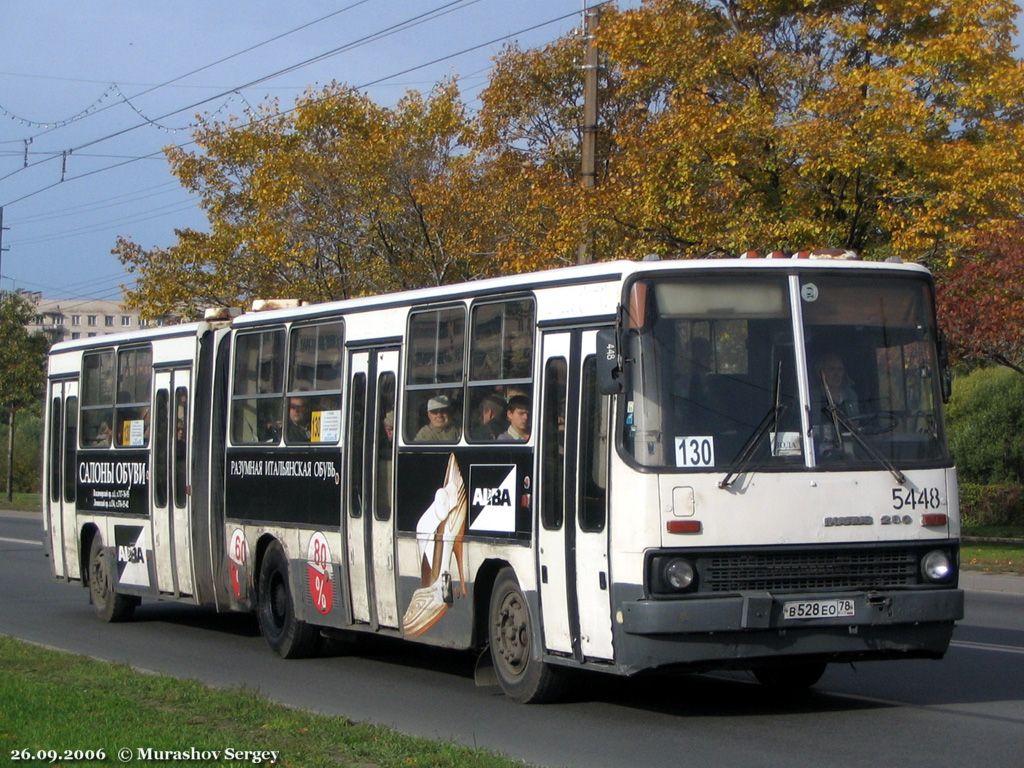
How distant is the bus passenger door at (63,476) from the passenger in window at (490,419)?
8.35 meters

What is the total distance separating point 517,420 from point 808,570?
2331 millimetres

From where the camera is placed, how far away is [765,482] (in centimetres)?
962

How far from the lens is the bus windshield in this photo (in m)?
9.67

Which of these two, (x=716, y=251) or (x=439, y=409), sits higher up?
(x=716, y=251)

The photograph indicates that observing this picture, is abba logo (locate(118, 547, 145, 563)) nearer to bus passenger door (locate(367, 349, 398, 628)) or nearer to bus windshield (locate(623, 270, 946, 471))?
bus passenger door (locate(367, 349, 398, 628))

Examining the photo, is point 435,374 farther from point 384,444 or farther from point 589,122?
point 589,122

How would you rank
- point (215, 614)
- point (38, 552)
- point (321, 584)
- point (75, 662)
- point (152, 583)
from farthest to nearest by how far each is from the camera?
point (38, 552) → point (215, 614) → point (152, 583) → point (321, 584) → point (75, 662)

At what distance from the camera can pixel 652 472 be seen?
9.52 m

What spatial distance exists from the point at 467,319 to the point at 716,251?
12.2 meters

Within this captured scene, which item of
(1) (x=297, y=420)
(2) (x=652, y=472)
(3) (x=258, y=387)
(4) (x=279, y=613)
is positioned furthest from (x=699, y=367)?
(3) (x=258, y=387)

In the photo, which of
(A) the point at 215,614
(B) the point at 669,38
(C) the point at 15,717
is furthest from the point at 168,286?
(C) the point at 15,717

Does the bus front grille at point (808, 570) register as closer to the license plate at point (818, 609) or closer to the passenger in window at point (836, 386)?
the license plate at point (818, 609)

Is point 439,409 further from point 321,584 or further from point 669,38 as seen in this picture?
point 669,38

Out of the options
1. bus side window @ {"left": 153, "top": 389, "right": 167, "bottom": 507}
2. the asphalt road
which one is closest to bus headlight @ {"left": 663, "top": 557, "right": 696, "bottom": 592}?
the asphalt road
